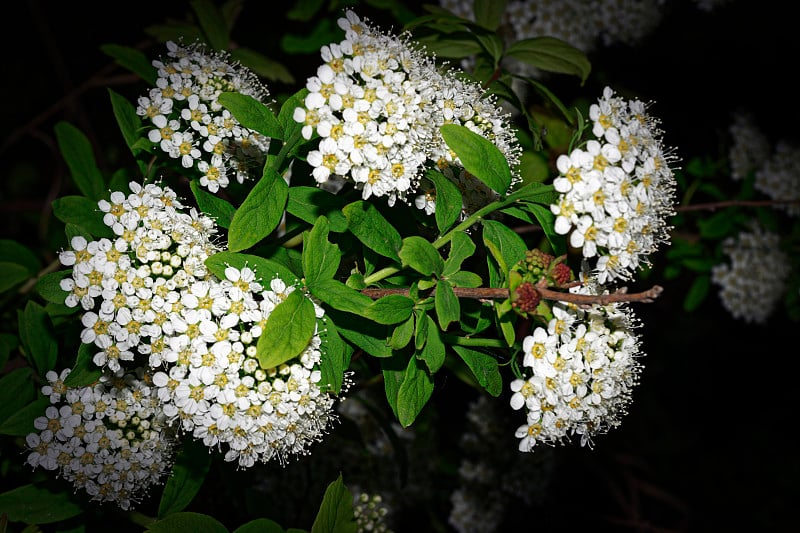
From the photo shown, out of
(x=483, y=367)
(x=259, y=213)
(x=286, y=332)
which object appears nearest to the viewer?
(x=286, y=332)

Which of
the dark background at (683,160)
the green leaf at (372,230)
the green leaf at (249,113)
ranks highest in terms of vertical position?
the green leaf at (249,113)

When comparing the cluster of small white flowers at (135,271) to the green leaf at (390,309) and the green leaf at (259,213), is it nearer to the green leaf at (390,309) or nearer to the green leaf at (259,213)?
the green leaf at (259,213)

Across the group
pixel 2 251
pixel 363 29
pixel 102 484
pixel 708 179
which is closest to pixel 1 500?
pixel 102 484

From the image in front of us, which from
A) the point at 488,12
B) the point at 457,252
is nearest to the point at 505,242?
the point at 457,252

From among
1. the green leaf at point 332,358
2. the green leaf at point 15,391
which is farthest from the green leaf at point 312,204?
the green leaf at point 15,391

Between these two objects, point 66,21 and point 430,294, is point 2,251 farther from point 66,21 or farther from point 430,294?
point 66,21

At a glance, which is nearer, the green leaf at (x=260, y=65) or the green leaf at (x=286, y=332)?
the green leaf at (x=286, y=332)

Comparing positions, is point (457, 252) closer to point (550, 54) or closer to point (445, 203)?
point (445, 203)
